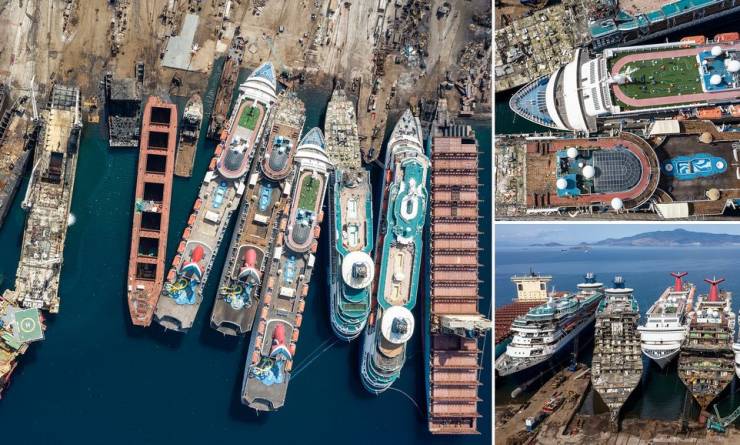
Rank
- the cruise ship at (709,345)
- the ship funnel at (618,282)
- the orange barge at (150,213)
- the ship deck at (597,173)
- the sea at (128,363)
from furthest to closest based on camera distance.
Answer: the ship funnel at (618,282)
the cruise ship at (709,345)
the sea at (128,363)
the orange barge at (150,213)
the ship deck at (597,173)

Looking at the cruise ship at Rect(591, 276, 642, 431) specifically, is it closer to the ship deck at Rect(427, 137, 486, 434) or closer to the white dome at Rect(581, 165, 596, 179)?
the ship deck at Rect(427, 137, 486, 434)

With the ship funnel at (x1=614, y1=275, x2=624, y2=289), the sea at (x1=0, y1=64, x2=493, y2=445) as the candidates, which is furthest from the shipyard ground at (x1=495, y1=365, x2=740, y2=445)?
the sea at (x1=0, y1=64, x2=493, y2=445)

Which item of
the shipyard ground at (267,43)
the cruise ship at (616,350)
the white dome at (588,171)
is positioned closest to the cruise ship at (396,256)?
the shipyard ground at (267,43)

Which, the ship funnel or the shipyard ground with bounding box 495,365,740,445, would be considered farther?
the ship funnel

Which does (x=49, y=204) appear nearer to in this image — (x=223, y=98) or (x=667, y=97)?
(x=223, y=98)

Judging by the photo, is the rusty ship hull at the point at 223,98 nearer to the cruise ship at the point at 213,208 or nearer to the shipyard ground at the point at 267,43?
the shipyard ground at the point at 267,43

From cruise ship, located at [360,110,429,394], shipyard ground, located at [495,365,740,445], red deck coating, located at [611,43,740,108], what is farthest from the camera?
shipyard ground, located at [495,365,740,445]
